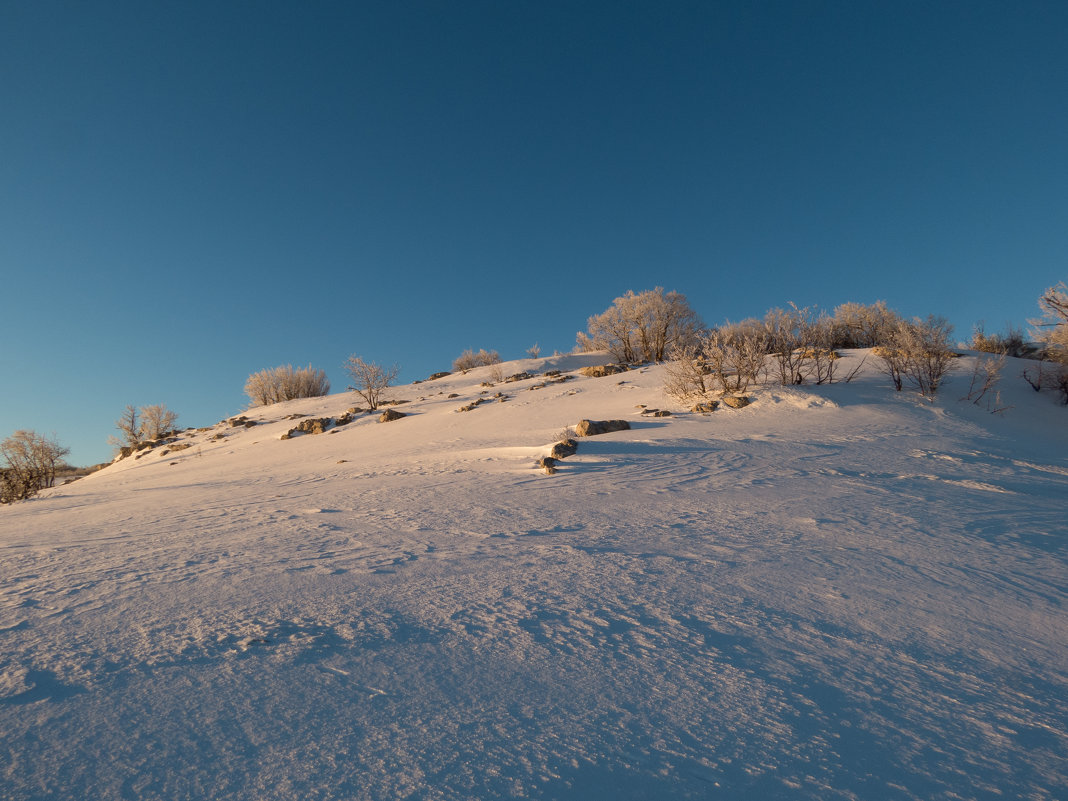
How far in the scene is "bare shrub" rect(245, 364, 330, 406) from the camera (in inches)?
1086

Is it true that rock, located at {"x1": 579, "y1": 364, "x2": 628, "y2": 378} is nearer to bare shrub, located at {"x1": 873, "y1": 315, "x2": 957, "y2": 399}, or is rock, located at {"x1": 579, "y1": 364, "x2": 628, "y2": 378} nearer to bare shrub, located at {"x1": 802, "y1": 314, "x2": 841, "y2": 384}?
bare shrub, located at {"x1": 802, "y1": 314, "x2": 841, "y2": 384}

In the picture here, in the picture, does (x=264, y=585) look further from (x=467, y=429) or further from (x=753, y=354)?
(x=753, y=354)

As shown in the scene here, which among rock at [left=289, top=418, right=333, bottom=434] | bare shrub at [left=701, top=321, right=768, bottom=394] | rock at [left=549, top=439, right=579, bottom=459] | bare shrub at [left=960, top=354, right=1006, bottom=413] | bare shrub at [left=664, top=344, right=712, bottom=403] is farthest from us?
rock at [left=289, top=418, right=333, bottom=434]

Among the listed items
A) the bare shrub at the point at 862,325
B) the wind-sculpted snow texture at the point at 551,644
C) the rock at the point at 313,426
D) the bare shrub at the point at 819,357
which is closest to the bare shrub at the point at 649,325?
the bare shrub at the point at 862,325

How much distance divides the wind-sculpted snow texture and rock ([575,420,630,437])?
3238 millimetres

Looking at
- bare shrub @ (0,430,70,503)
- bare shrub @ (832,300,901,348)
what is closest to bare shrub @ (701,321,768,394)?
bare shrub @ (832,300,901,348)

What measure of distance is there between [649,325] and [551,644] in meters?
24.8

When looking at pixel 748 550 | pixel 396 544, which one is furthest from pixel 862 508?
pixel 396 544

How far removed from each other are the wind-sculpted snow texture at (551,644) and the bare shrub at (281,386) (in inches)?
872

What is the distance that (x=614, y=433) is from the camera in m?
9.71

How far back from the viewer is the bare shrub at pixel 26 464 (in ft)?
39.9

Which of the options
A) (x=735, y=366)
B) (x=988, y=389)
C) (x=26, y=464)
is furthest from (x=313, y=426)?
(x=988, y=389)

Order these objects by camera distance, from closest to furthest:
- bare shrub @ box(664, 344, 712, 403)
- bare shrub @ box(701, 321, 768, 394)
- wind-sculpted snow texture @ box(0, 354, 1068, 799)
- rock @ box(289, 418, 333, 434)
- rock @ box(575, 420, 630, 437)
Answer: wind-sculpted snow texture @ box(0, 354, 1068, 799) → rock @ box(575, 420, 630, 437) → bare shrub @ box(701, 321, 768, 394) → bare shrub @ box(664, 344, 712, 403) → rock @ box(289, 418, 333, 434)

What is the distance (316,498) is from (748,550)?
496 centimetres
